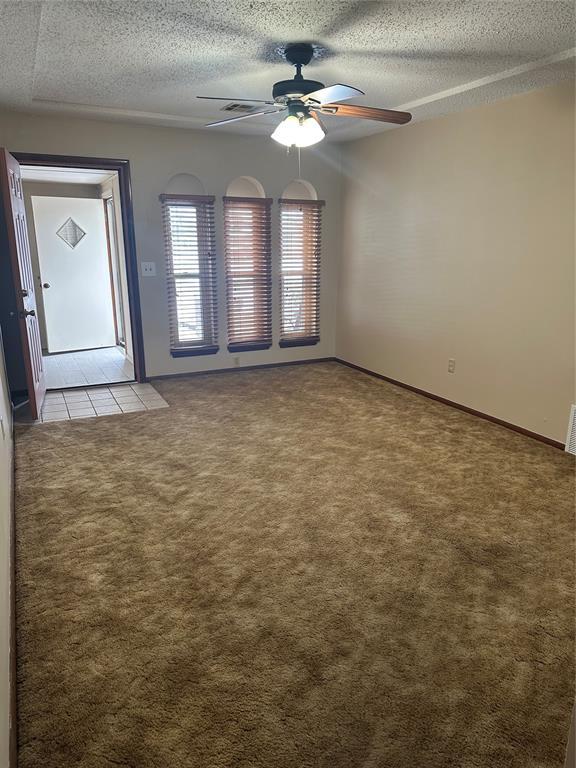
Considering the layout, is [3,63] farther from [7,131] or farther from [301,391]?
[301,391]

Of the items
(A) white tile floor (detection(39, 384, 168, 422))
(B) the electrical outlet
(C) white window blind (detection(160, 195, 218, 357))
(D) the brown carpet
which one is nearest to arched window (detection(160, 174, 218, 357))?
(C) white window blind (detection(160, 195, 218, 357))

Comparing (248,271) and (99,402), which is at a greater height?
(248,271)

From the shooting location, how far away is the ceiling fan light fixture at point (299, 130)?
2973 mm

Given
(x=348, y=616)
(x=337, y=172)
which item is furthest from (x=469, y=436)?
(x=337, y=172)

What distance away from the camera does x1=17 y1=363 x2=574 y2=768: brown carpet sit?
1.58 meters

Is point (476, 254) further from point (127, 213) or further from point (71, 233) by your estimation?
point (71, 233)

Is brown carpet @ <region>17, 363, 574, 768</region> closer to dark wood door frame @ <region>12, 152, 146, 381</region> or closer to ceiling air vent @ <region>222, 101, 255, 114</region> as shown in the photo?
dark wood door frame @ <region>12, 152, 146, 381</region>

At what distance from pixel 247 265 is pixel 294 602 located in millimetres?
4236

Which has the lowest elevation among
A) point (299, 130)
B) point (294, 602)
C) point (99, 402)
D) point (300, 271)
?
point (294, 602)

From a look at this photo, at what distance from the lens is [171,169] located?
5160 millimetres

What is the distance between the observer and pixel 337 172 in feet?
19.5

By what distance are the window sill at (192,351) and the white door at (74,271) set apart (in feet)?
7.87

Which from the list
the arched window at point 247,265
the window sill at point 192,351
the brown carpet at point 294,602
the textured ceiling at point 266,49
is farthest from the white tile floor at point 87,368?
the textured ceiling at point 266,49

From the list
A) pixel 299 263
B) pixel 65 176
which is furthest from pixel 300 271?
pixel 65 176
